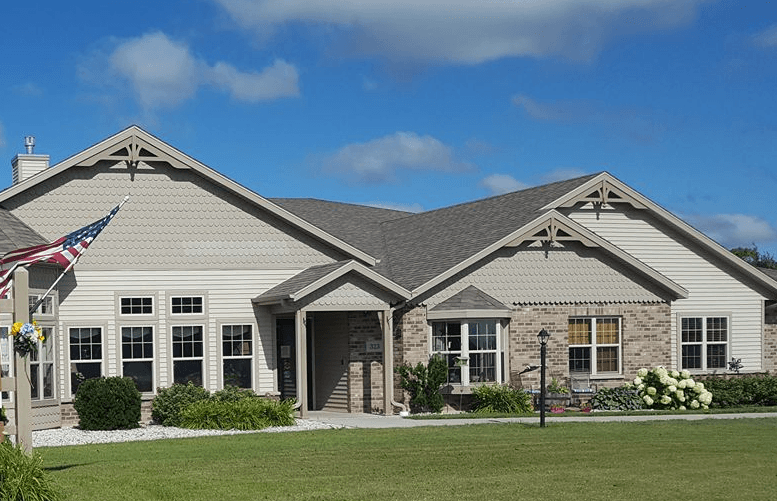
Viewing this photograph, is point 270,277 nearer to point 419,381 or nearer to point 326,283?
point 326,283

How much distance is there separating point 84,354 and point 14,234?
3342 millimetres

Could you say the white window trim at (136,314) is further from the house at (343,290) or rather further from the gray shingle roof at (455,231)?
the gray shingle roof at (455,231)

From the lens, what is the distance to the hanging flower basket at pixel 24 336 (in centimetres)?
1376

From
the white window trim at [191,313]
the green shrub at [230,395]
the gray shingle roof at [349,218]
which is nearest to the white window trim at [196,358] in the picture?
the white window trim at [191,313]

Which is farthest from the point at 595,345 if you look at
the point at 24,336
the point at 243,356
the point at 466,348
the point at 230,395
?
the point at 24,336

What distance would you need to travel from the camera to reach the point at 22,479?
489 inches

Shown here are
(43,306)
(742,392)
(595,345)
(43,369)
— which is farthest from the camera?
(742,392)

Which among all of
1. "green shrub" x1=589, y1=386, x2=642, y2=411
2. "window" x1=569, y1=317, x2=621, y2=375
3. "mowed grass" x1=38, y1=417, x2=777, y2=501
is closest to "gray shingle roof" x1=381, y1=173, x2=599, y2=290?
"window" x1=569, y1=317, x2=621, y2=375

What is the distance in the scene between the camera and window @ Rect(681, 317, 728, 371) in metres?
31.2

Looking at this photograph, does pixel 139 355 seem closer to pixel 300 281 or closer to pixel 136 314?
pixel 136 314

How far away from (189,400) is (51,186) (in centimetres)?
566

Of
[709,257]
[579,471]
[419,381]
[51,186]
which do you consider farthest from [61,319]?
[709,257]

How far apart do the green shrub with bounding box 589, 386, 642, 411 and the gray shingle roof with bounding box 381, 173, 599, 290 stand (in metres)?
4.73

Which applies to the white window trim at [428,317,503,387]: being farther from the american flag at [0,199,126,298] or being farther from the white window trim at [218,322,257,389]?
the american flag at [0,199,126,298]
